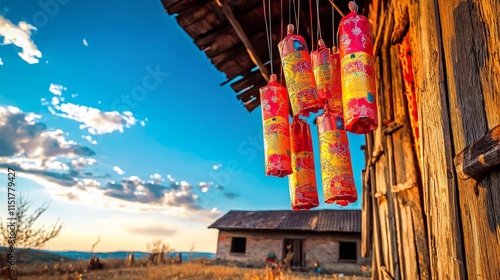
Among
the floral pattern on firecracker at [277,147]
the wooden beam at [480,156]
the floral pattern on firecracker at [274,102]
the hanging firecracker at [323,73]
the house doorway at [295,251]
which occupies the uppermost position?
the hanging firecracker at [323,73]

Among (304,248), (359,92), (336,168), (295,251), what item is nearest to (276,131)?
(336,168)

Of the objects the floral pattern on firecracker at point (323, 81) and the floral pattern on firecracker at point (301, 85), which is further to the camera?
the floral pattern on firecracker at point (323, 81)

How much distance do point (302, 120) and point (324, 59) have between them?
0.42 meters

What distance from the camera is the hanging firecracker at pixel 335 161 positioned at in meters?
1.93

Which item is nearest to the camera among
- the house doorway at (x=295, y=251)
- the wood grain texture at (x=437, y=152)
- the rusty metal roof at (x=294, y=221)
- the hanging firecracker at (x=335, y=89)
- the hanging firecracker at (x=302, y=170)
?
the wood grain texture at (x=437, y=152)

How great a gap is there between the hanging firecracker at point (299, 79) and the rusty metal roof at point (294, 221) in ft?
54.8

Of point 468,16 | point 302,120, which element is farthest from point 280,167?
point 468,16

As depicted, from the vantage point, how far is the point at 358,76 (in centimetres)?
172

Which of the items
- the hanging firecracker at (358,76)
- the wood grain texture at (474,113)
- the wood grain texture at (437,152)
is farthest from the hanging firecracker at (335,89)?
the wood grain texture at (474,113)

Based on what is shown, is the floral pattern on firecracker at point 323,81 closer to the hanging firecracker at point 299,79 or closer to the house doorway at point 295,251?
the hanging firecracker at point 299,79

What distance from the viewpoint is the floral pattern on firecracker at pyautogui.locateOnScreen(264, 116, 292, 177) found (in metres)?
2.00

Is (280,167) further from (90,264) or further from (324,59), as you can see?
(90,264)

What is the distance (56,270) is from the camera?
13234 millimetres

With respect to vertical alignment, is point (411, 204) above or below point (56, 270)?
above
